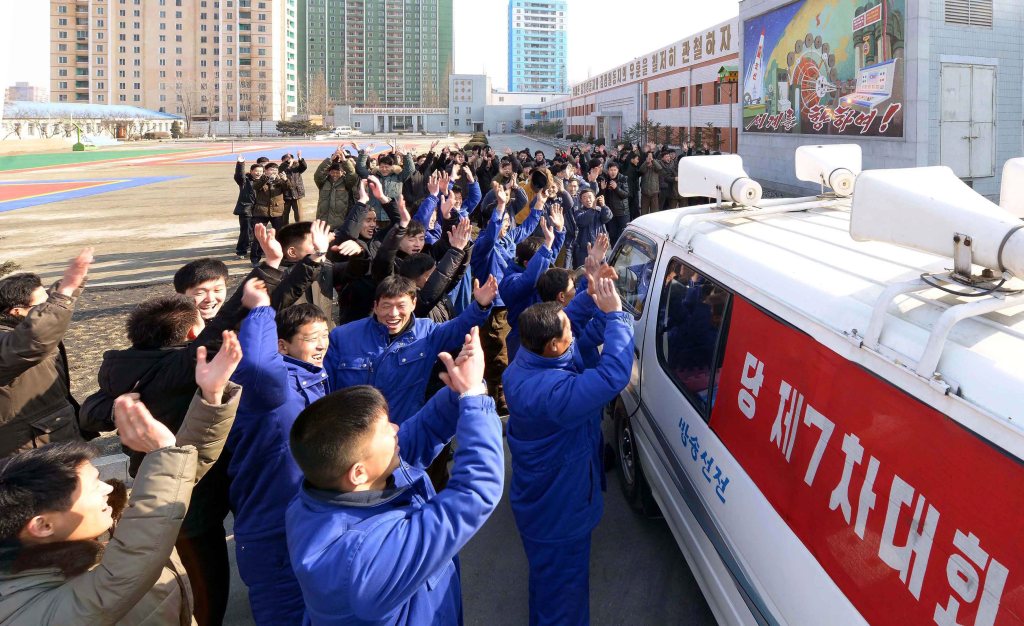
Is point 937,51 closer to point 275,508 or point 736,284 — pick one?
point 736,284

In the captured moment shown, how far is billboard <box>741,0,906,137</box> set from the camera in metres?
13.4

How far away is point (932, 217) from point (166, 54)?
124 meters

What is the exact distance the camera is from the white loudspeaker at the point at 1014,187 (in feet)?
7.04

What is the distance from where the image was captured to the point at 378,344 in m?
3.15

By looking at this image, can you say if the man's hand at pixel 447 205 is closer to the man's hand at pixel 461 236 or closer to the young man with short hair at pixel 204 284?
the man's hand at pixel 461 236

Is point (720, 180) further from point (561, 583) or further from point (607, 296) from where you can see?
point (561, 583)

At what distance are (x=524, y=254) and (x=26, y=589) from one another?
4135 millimetres

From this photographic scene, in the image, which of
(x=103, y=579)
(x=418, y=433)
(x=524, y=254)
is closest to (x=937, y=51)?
(x=524, y=254)

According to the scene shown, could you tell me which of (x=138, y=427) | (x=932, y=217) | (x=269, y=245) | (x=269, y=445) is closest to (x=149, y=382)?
(x=269, y=445)

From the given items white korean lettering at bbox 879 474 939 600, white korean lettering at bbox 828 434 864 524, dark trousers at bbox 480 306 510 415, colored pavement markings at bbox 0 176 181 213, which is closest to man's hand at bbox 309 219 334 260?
dark trousers at bbox 480 306 510 415

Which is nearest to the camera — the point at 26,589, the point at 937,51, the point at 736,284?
the point at 26,589

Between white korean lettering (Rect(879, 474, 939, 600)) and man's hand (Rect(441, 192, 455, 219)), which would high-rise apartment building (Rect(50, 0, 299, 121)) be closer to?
man's hand (Rect(441, 192, 455, 219))

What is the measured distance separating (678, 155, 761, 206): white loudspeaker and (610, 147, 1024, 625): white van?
0.46 metres

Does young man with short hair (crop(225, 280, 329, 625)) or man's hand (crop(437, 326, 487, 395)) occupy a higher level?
man's hand (crop(437, 326, 487, 395))
